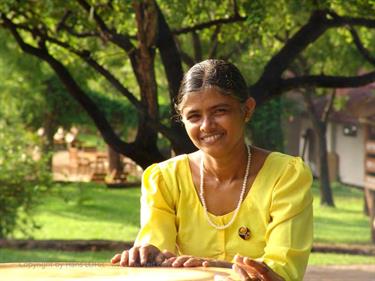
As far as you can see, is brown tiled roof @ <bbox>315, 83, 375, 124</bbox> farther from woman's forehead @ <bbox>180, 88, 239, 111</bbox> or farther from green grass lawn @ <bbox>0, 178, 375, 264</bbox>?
woman's forehead @ <bbox>180, 88, 239, 111</bbox>

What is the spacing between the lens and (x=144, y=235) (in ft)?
10.9

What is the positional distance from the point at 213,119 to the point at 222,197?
0.31 m

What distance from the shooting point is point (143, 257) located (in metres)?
3.09

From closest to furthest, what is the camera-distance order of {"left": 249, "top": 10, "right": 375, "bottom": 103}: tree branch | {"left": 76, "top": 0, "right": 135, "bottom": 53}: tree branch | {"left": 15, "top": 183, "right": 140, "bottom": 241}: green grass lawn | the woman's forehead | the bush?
the woman's forehead, {"left": 76, "top": 0, "right": 135, "bottom": 53}: tree branch, {"left": 249, "top": 10, "right": 375, "bottom": 103}: tree branch, the bush, {"left": 15, "top": 183, "right": 140, "bottom": 241}: green grass lawn

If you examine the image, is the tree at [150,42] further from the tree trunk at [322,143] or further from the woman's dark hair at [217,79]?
the tree trunk at [322,143]

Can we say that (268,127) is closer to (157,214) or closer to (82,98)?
(82,98)

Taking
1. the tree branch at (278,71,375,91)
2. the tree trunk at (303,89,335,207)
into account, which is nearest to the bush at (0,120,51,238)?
the tree branch at (278,71,375,91)

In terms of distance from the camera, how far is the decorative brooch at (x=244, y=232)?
324 centimetres

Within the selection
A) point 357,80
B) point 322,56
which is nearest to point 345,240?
point 322,56

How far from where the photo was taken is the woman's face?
10.5 feet

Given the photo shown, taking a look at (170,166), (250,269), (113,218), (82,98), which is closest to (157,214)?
(170,166)

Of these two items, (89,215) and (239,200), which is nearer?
(239,200)

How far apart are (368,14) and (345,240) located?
22.8 feet

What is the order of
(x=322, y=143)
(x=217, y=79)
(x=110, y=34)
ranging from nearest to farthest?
(x=217, y=79) < (x=110, y=34) < (x=322, y=143)
